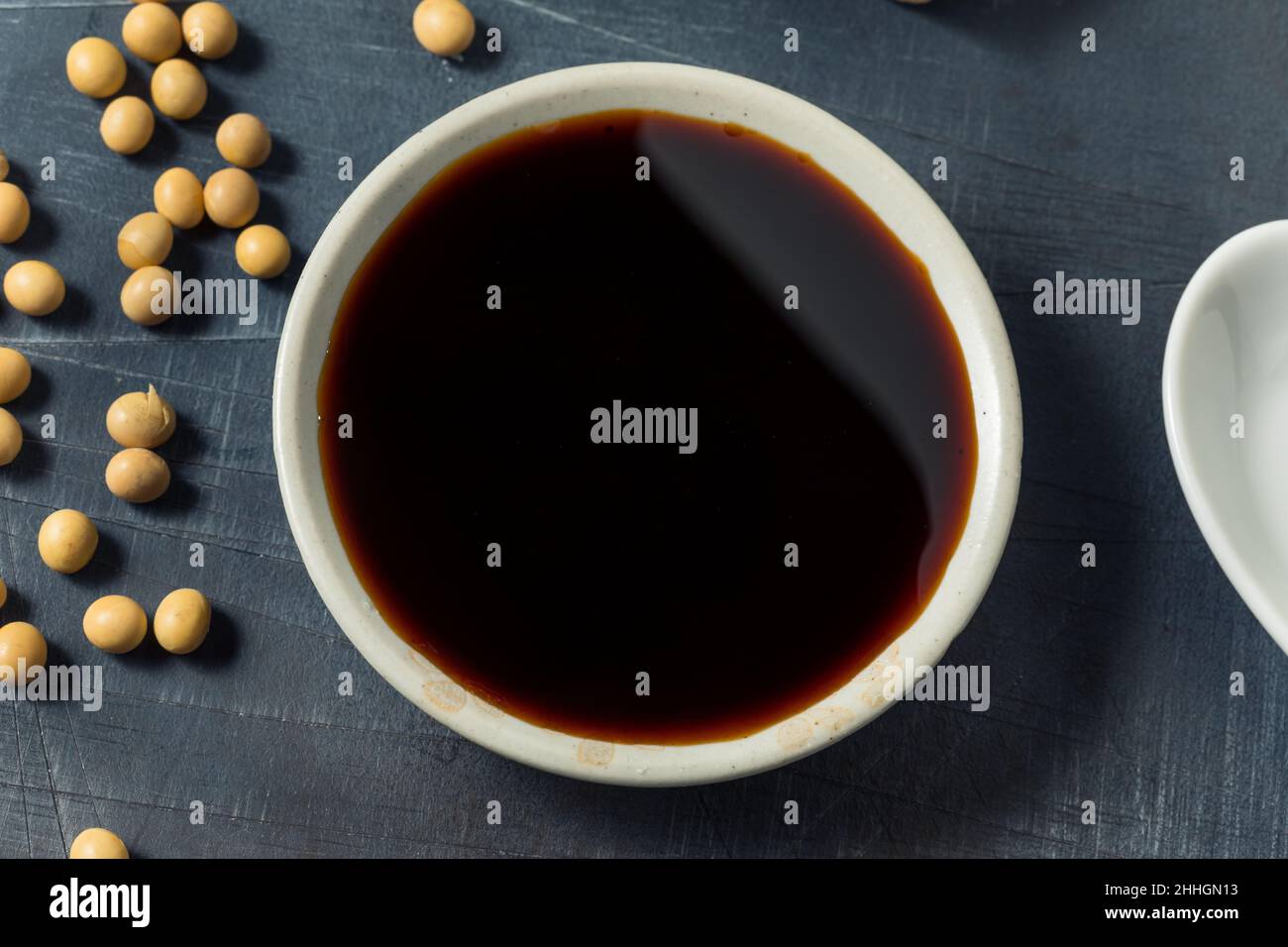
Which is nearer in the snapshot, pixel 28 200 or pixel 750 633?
pixel 750 633

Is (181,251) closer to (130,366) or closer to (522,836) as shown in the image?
(130,366)

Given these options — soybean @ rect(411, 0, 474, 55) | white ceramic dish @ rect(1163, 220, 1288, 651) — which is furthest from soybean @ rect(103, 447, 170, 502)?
white ceramic dish @ rect(1163, 220, 1288, 651)

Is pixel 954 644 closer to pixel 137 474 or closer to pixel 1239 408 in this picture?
pixel 1239 408

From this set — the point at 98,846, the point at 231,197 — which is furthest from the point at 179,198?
the point at 98,846

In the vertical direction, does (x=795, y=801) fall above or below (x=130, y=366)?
below

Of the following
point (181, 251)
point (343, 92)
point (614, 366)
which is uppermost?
point (343, 92)

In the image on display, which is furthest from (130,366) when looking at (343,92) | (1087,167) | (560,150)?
(1087,167)
